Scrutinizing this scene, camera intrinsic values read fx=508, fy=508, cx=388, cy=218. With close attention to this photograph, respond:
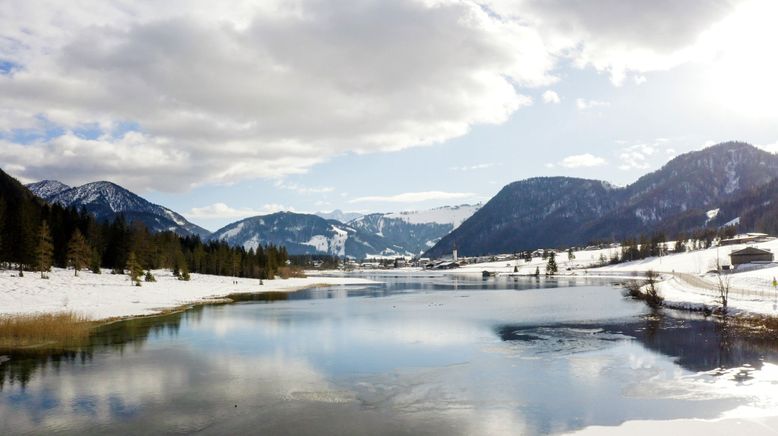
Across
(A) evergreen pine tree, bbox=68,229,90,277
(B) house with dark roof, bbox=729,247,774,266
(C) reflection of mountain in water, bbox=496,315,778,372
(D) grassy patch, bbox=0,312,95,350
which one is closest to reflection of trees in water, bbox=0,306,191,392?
(D) grassy patch, bbox=0,312,95,350

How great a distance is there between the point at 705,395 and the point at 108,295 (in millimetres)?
75969

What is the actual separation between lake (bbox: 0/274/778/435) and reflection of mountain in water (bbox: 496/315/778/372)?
15 cm

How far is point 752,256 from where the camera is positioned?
14325 centimetres

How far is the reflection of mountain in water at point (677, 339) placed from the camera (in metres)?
32.0

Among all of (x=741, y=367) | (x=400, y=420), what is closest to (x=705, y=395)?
(x=741, y=367)

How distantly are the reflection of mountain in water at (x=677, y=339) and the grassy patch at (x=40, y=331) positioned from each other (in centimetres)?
3619

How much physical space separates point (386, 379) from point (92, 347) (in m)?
24.1

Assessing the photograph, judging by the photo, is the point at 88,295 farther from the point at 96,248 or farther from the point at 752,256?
the point at 752,256

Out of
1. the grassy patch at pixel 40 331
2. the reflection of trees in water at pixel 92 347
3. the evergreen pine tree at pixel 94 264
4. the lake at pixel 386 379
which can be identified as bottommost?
the lake at pixel 386 379

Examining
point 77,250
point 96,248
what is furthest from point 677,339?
point 96,248

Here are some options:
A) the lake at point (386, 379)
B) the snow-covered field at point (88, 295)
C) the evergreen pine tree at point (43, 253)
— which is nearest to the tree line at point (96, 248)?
the evergreen pine tree at point (43, 253)

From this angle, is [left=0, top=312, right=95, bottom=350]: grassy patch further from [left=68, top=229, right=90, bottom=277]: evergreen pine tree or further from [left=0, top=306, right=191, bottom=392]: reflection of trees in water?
[left=68, top=229, right=90, bottom=277]: evergreen pine tree

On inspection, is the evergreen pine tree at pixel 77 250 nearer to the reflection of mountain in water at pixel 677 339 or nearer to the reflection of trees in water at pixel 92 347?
the reflection of trees in water at pixel 92 347

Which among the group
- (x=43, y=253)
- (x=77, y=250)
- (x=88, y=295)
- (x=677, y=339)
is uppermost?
(x=77, y=250)
